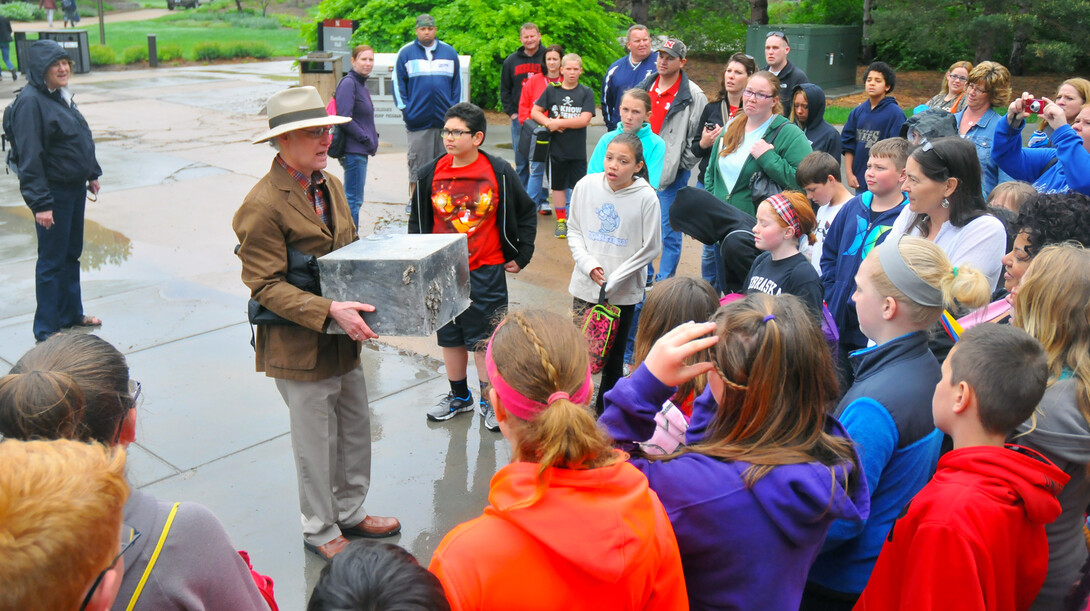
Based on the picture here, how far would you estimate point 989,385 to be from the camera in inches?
85.0

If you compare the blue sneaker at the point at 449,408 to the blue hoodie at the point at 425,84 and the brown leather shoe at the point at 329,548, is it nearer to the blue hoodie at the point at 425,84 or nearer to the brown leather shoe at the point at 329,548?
the brown leather shoe at the point at 329,548

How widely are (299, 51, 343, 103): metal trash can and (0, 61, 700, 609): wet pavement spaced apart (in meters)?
1.25

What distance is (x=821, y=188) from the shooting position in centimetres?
505

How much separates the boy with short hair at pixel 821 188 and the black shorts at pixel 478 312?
1.94 meters

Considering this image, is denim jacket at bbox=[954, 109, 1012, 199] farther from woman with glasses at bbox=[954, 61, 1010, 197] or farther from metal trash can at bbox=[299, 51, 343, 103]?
metal trash can at bbox=[299, 51, 343, 103]

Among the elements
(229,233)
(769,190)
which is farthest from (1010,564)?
(229,233)

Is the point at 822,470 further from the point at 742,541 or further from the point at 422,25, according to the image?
the point at 422,25

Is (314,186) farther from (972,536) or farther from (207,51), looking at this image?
(207,51)

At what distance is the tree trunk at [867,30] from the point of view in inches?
776

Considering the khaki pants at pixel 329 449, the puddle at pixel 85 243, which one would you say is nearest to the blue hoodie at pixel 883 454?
the khaki pants at pixel 329 449

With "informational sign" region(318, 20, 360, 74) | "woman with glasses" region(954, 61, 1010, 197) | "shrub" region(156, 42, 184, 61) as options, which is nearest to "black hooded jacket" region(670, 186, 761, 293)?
"woman with glasses" region(954, 61, 1010, 197)

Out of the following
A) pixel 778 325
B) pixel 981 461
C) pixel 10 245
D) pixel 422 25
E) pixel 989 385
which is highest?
pixel 422 25

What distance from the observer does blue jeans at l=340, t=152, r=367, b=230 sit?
8359mm

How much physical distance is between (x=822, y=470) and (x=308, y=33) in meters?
15.9
